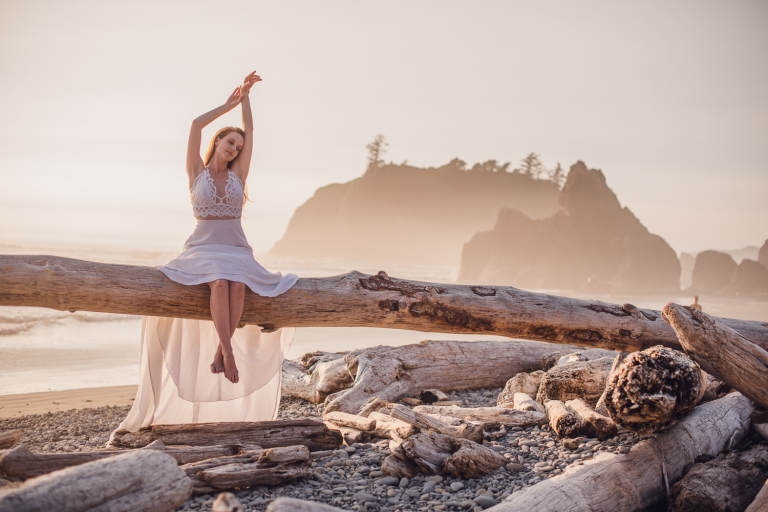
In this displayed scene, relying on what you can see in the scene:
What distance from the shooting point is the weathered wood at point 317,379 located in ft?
24.3

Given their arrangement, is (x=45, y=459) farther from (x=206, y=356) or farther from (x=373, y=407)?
(x=373, y=407)

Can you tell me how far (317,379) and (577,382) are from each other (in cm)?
331

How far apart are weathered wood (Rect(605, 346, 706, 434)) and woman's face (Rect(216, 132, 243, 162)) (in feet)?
12.4

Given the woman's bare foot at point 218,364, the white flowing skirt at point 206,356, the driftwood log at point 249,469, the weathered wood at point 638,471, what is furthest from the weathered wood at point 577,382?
the woman's bare foot at point 218,364

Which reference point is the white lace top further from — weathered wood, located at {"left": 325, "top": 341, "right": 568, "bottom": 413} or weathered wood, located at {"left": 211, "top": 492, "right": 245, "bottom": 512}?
weathered wood, located at {"left": 211, "top": 492, "right": 245, "bottom": 512}

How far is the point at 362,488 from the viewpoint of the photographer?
158 inches

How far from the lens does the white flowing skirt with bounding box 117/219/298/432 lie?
5.07 metres

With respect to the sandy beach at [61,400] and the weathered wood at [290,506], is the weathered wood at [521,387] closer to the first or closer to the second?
the weathered wood at [290,506]

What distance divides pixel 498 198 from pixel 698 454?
377 feet

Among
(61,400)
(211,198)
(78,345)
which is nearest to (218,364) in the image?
Answer: (211,198)

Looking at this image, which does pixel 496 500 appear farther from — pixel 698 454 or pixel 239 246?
pixel 239 246

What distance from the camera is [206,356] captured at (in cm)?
550

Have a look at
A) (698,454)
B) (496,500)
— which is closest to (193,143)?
(496,500)

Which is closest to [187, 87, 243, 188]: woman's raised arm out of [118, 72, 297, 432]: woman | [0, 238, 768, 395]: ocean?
[118, 72, 297, 432]: woman
